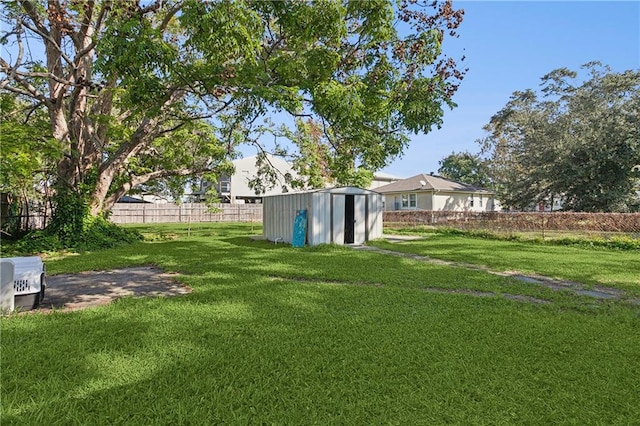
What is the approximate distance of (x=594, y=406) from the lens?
2.32 metres

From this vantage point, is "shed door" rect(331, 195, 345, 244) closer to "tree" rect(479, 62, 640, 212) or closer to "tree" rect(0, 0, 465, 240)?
"tree" rect(0, 0, 465, 240)

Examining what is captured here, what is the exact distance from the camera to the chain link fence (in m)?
12.7

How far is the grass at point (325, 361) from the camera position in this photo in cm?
225

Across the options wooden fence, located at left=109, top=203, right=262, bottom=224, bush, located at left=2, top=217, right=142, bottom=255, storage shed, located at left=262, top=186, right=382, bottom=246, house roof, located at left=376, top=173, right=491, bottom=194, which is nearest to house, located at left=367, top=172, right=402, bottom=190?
house roof, located at left=376, top=173, right=491, bottom=194

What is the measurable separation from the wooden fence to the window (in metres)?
11.9

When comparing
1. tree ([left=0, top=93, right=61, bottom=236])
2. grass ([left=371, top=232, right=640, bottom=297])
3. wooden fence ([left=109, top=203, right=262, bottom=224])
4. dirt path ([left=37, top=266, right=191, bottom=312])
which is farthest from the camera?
wooden fence ([left=109, top=203, right=262, bottom=224])

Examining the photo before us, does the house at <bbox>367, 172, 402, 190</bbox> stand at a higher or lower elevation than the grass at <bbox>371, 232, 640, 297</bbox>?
higher

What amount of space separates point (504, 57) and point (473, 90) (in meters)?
0.98

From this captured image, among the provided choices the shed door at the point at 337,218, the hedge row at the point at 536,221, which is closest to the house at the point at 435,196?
the hedge row at the point at 536,221

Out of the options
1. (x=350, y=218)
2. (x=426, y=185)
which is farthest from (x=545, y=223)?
(x=426, y=185)

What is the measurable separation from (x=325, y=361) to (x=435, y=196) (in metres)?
24.8

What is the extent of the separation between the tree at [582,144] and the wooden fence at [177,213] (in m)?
19.4

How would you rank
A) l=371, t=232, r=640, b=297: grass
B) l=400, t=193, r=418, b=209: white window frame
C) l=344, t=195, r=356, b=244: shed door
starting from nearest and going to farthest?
l=371, t=232, r=640, b=297: grass, l=344, t=195, r=356, b=244: shed door, l=400, t=193, r=418, b=209: white window frame

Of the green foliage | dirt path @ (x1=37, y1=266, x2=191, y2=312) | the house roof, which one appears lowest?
dirt path @ (x1=37, y1=266, x2=191, y2=312)
